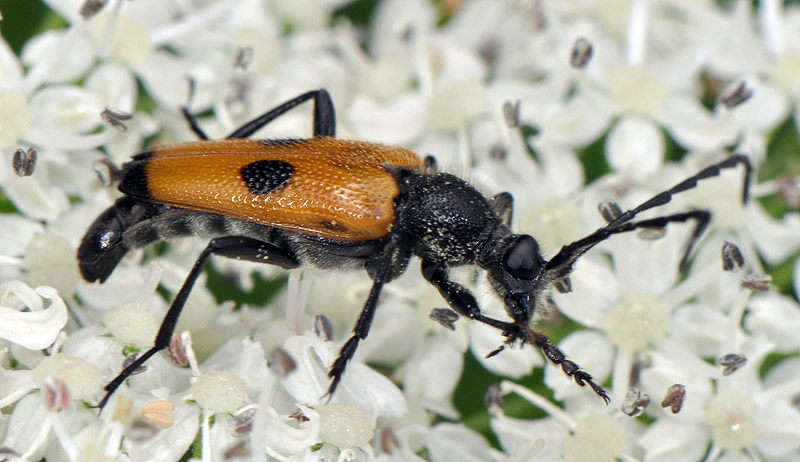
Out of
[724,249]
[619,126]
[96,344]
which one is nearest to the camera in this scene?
[96,344]

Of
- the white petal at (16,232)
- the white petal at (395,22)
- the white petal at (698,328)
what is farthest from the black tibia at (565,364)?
the white petal at (395,22)

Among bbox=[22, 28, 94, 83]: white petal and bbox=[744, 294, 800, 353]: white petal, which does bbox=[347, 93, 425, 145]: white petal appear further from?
bbox=[744, 294, 800, 353]: white petal

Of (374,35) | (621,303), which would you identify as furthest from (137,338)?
(374,35)

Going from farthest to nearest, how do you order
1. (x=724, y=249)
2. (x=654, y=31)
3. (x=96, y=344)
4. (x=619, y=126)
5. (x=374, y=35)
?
(x=374, y=35)
(x=654, y=31)
(x=619, y=126)
(x=724, y=249)
(x=96, y=344)

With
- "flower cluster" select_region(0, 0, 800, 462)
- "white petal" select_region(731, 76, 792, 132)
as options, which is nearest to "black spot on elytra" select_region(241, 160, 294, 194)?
"flower cluster" select_region(0, 0, 800, 462)

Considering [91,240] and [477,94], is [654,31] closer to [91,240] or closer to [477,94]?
[477,94]

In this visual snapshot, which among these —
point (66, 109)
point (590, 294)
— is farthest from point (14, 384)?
point (590, 294)

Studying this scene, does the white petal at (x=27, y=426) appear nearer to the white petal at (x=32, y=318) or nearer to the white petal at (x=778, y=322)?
the white petal at (x=32, y=318)
